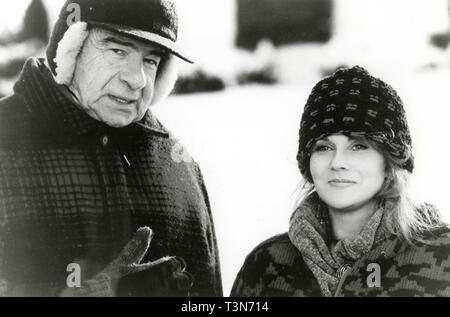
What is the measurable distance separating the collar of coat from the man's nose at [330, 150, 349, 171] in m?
0.64

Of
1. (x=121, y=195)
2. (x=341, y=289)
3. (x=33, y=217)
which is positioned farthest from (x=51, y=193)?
(x=341, y=289)

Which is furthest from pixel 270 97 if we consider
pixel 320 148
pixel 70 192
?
pixel 70 192

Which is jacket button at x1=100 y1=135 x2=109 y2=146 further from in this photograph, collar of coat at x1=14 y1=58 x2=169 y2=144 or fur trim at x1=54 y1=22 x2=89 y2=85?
fur trim at x1=54 y1=22 x2=89 y2=85

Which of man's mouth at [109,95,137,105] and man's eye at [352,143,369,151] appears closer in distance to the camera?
man's eye at [352,143,369,151]

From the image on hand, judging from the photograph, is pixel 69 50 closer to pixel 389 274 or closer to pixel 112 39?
pixel 112 39

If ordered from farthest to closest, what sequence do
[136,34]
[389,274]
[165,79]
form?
1. [165,79]
2. [136,34]
3. [389,274]

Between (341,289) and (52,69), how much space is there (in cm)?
98

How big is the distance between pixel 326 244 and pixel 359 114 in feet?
1.17

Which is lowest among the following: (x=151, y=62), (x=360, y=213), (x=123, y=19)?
(x=360, y=213)

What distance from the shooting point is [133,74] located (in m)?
1.81

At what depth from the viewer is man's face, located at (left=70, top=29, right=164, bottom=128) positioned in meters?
1.80

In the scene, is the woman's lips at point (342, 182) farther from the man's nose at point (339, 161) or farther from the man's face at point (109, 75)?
the man's face at point (109, 75)

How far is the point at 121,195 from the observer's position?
184 cm

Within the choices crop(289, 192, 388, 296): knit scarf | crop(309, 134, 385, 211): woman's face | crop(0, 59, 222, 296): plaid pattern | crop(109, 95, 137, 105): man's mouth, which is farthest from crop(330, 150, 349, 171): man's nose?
crop(109, 95, 137, 105): man's mouth
